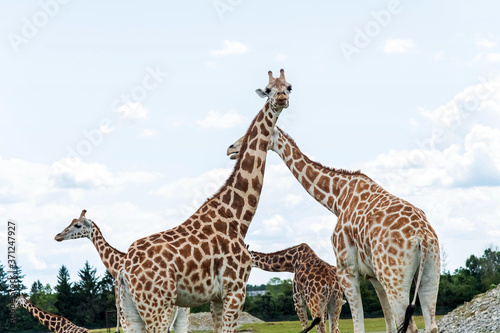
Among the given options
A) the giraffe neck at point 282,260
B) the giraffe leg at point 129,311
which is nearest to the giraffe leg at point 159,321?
the giraffe leg at point 129,311

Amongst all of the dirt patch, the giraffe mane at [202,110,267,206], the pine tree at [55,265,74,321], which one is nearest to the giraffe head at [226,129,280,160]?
the giraffe mane at [202,110,267,206]

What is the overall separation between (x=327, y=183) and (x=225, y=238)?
4.02 m

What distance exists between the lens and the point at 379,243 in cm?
1120

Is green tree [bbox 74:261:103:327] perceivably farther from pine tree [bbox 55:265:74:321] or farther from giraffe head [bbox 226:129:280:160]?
giraffe head [bbox 226:129:280:160]

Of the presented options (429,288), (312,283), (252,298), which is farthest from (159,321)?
(252,298)

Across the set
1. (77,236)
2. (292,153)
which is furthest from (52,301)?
(292,153)

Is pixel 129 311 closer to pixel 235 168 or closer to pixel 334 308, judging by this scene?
pixel 235 168

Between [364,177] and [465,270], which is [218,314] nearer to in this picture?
[364,177]

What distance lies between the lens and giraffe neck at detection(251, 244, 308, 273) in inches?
758

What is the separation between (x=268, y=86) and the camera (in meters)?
11.6

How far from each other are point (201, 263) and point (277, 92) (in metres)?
3.23

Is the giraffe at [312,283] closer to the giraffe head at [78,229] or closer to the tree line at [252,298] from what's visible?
the giraffe head at [78,229]

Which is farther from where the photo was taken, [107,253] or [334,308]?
[107,253]

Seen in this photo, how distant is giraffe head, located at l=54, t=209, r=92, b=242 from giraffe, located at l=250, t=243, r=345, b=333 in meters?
5.54
